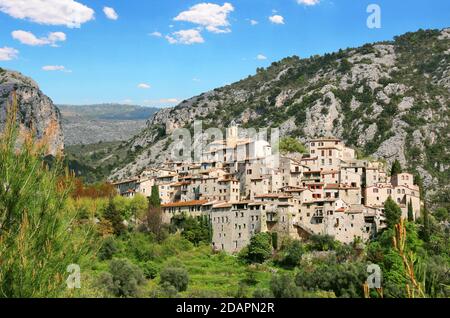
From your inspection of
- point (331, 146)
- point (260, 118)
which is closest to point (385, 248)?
point (331, 146)

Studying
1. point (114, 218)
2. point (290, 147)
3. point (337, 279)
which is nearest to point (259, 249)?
point (337, 279)

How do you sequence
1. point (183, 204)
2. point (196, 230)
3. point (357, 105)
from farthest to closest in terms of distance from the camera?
point (357, 105)
point (183, 204)
point (196, 230)

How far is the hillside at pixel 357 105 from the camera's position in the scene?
10944 cm

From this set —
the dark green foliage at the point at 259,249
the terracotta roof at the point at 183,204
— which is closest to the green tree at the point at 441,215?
the dark green foliage at the point at 259,249

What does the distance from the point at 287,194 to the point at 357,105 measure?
72.6 m

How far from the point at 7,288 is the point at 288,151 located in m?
74.4

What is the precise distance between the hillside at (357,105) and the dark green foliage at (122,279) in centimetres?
6021

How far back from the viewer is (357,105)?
127062 mm

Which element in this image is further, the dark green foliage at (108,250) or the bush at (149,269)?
the dark green foliage at (108,250)

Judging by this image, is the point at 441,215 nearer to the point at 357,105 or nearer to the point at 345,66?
the point at 357,105

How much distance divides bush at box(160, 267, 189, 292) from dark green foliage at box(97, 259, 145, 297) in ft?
6.61

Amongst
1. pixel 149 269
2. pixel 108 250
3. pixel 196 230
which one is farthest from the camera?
pixel 196 230

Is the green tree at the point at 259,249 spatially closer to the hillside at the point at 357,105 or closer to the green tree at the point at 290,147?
the green tree at the point at 290,147
